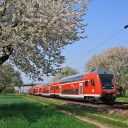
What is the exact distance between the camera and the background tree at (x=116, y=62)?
102894 mm

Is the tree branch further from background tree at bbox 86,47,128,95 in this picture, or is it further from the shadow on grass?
background tree at bbox 86,47,128,95

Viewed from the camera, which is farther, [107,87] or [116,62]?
[116,62]

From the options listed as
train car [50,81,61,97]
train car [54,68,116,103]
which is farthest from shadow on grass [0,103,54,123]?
train car [50,81,61,97]

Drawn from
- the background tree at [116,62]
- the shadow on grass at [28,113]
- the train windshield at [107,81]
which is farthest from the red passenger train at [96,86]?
the background tree at [116,62]

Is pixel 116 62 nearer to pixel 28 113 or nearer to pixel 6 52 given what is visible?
pixel 6 52

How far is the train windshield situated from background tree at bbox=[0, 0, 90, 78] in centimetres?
1155

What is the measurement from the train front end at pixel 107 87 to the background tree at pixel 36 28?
11339mm

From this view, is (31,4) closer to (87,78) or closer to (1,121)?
(1,121)

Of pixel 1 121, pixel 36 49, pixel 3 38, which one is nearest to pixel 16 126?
pixel 1 121

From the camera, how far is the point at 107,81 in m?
42.3

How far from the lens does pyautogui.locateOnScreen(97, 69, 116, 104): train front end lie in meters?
41.5

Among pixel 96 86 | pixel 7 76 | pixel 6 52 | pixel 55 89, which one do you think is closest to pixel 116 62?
pixel 7 76

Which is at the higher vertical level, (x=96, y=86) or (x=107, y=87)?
(x=96, y=86)

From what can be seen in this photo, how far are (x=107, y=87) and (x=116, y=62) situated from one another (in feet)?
213
